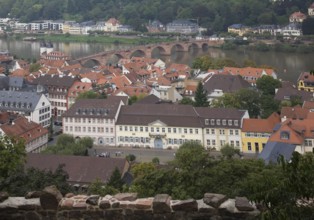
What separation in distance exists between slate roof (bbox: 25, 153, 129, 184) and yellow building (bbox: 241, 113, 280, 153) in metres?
5.35

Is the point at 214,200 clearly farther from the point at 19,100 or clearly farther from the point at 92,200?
the point at 19,100

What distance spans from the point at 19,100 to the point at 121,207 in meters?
18.7

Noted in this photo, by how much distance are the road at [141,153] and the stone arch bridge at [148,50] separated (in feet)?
66.4

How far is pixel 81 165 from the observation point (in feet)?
46.1

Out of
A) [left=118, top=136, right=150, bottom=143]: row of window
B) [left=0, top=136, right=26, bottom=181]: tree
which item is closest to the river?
[left=118, top=136, right=150, bottom=143]: row of window

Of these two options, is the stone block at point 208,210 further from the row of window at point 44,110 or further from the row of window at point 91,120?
the row of window at point 44,110

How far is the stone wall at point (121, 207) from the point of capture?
12.3 ft

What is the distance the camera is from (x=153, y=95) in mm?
22844

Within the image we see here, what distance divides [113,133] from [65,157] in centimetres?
552

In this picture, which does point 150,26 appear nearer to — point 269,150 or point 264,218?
point 269,150

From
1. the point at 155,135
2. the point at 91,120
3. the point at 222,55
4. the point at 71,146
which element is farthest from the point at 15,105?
the point at 222,55

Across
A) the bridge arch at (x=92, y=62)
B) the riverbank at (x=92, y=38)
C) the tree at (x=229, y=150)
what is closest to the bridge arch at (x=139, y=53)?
the bridge arch at (x=92, y=62)

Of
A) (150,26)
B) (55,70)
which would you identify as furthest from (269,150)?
(150,26)

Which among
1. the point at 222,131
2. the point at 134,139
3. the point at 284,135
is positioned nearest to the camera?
the point at 284,135
